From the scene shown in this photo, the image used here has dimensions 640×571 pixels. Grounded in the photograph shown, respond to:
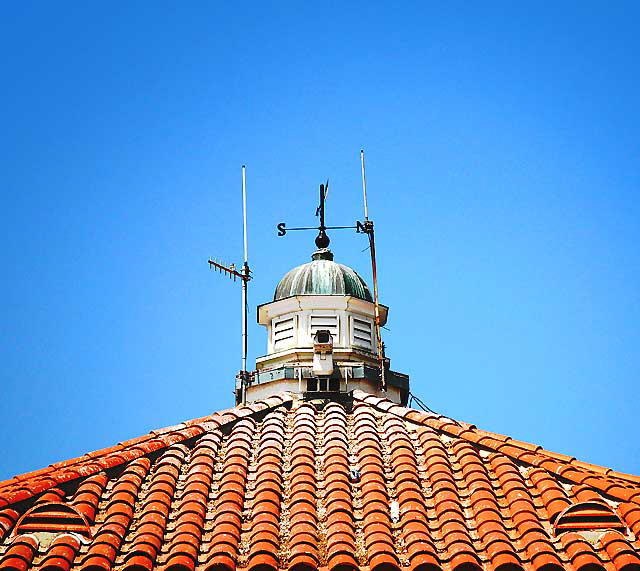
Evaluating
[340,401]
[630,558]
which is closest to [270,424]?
[340,401]

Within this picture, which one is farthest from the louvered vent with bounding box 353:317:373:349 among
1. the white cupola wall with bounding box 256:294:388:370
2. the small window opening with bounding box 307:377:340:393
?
the small window opening with bounding box 307:377:340:393

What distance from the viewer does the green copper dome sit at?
23031 millimetres

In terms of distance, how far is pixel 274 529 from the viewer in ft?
46.1

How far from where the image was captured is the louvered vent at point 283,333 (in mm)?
22656

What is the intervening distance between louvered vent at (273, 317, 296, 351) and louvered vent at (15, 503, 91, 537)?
28.4 ft

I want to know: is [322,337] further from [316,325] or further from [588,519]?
[588,519]

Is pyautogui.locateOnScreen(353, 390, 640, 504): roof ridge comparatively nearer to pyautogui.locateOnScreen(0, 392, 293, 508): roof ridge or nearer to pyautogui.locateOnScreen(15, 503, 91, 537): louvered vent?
pyautogui.locateOnScreen(0, 392, 293, 508): roof ridge

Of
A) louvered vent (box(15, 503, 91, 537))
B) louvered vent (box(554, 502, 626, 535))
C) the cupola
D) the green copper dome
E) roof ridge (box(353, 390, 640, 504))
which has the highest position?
the green copper dome

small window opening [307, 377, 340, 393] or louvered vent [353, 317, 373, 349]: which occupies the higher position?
louvered vent [353, 317, 373, 349]

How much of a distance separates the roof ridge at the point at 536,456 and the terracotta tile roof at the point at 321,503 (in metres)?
0.03

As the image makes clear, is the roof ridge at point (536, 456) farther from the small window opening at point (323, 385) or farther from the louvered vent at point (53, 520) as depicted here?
the louvered vent at point (53, 520)

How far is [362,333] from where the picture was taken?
22.8 metres

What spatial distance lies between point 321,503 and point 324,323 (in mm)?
7825

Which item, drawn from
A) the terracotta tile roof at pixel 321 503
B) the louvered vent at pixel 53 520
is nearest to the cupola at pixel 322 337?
the terracotta tile roof at pixel 321 503
